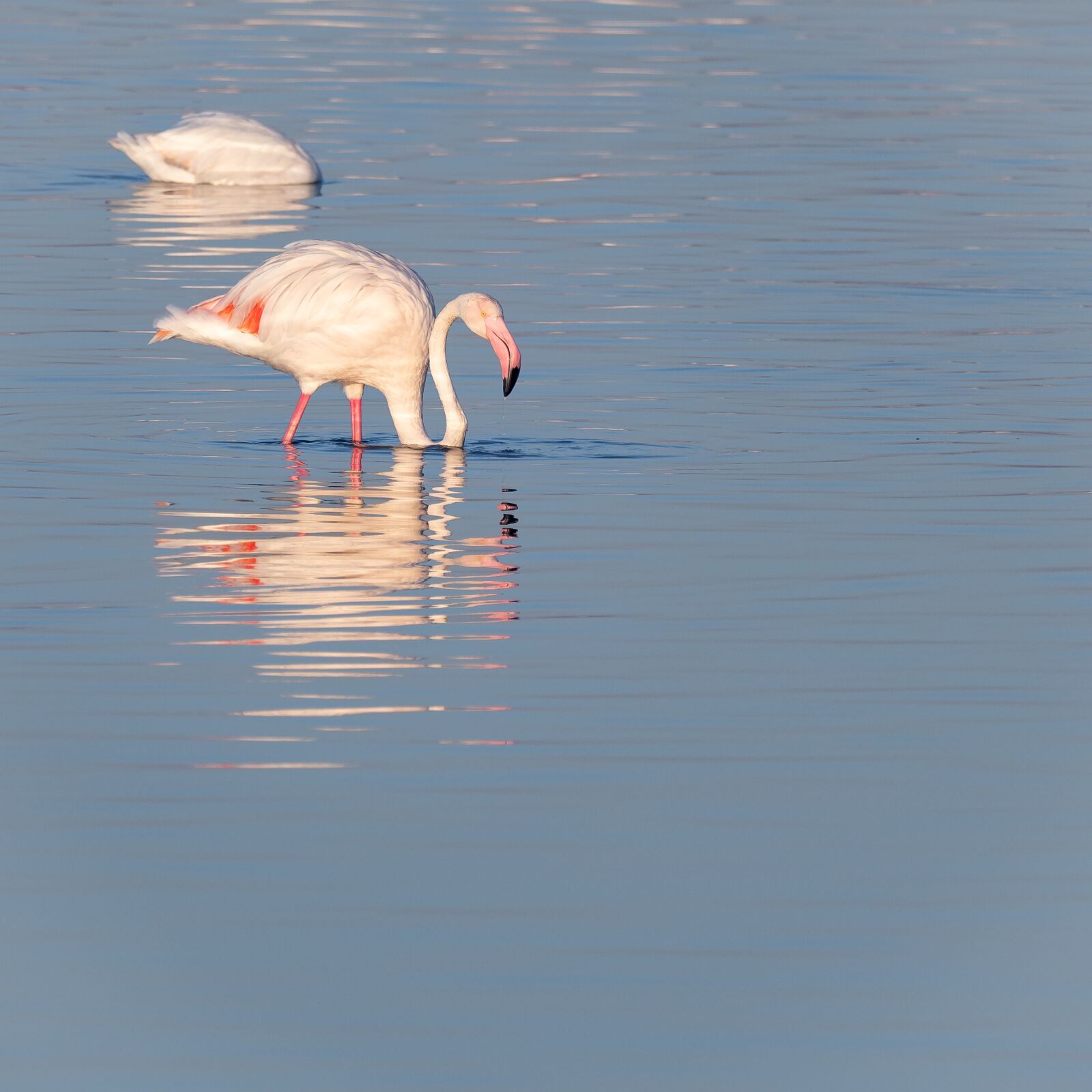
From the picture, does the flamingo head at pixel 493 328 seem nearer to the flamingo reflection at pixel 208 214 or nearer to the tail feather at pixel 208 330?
the tail feather at pixel 208 330

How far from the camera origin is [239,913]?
5324mm

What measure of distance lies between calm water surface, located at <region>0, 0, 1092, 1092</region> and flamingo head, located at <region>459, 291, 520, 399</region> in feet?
1.32

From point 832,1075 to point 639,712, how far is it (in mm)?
2243

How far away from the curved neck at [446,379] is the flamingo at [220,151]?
8.84 metres

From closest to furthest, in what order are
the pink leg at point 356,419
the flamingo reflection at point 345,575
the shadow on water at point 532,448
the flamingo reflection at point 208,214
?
Answer: the flamingo reflection at point 345,575 < the shadow on water at point 532,448 < the pink leg at point 356,419 < the flamingo reflection at point 208,214

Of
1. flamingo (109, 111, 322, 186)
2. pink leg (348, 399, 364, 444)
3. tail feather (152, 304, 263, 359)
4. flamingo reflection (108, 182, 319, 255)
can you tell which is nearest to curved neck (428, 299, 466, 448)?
pink leg (348, 399, 364, 444)

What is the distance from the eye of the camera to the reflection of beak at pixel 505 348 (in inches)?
428

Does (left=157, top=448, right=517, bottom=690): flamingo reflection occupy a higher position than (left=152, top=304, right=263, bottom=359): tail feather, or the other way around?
(left=152, top=304, right=263, bottom=359): tail feather

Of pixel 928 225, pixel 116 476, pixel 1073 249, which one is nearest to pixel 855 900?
pixel 116 476

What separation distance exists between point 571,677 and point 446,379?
4.23m

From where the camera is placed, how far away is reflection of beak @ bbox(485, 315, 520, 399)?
35.7ft

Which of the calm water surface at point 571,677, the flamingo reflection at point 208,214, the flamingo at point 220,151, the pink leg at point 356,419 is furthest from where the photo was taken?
the flamingo at point 220,151

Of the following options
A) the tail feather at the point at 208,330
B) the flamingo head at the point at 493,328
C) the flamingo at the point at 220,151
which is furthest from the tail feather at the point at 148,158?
the flamingo head at the point at 493,328

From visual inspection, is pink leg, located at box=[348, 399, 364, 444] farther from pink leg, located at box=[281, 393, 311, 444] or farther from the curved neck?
the curved neck
